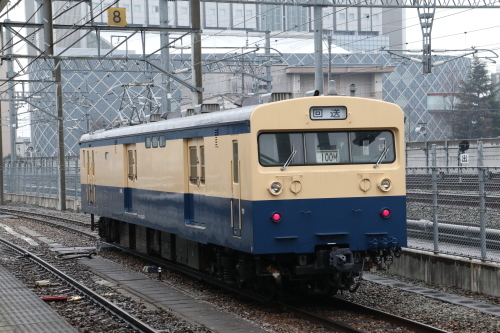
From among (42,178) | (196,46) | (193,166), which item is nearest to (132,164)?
(193,166)

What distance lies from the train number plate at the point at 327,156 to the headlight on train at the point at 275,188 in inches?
27.6

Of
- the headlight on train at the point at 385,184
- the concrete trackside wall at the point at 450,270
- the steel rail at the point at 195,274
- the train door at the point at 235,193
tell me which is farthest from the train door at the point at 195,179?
the concrete trackside wall at the point at 450,270

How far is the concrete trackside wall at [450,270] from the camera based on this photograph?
1202 centimetres

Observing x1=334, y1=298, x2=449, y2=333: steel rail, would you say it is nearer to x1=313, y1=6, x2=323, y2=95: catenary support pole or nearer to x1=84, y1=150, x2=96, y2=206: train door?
x1=313, y1=6, x2=323, y2=95: catenary support pole

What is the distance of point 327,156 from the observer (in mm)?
11141

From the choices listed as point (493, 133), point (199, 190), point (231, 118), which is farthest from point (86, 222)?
point (493, 133)

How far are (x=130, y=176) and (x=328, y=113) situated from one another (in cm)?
741

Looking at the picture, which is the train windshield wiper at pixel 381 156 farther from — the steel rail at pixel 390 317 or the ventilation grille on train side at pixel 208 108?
the ventilation grille on train side at pixel 208 108

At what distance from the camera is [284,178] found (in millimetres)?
10844

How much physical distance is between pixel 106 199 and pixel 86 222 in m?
10.8

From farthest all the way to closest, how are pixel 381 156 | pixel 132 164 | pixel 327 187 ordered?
pixel 132 164, pixel 381 156, pixel 327 187

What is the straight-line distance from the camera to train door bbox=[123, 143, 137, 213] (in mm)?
17125

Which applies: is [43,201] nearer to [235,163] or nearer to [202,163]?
[202,163]

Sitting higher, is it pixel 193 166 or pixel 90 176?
pixel 193 166
